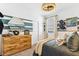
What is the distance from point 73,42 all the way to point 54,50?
12.9 inches

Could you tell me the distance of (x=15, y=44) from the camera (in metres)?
1.96

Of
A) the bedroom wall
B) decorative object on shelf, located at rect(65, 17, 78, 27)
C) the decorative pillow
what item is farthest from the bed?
decorative object on shelf, located at rect(65, 17, 78, 27)

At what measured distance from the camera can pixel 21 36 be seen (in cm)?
200

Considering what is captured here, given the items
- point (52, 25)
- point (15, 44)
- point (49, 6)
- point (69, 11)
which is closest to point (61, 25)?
point (52, 25)

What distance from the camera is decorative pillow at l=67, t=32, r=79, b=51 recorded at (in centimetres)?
184

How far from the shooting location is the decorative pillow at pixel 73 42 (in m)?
1.84

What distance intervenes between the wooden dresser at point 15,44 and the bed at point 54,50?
0.74ft

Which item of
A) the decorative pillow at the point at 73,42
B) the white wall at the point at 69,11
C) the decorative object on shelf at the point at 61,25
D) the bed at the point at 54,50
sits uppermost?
the white wall at the point at 69,11

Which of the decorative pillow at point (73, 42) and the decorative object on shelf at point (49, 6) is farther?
the decorative object on shelf at point (49, 6)

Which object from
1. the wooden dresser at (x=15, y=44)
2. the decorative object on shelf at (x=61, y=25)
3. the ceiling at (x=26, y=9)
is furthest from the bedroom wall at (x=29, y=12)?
the decorative object on shelf at (x=61, y=25)

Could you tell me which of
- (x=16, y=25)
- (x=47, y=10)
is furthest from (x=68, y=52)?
(x=16, y=25)

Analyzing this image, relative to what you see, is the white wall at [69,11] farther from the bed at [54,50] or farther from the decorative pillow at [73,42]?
the bed at [54,50]

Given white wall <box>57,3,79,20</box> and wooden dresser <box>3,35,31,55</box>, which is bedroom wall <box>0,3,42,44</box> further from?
white wall <box>57,3,79,20</box>

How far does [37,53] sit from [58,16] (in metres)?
0.69
